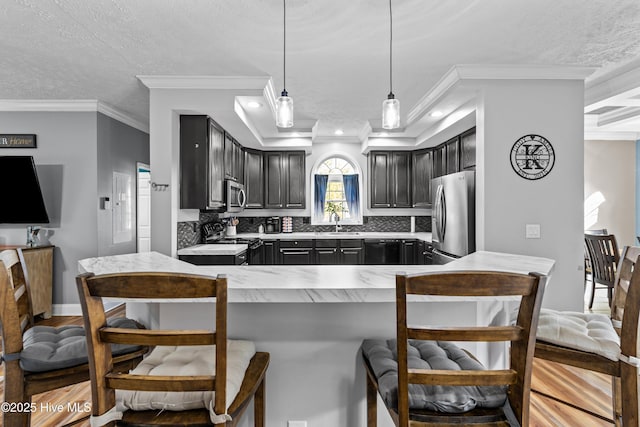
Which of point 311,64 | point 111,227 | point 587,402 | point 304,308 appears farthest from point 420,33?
point 111,227

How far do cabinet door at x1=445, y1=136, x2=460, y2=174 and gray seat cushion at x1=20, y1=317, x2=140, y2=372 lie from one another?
401cm

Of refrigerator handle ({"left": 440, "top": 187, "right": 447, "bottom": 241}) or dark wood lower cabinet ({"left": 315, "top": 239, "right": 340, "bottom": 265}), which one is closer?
refrigerator handle ({"left": 440, "top": 187, "right": 447, "bottom": 241})

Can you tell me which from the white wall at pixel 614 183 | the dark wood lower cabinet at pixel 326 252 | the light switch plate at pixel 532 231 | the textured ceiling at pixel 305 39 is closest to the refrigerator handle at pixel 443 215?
the light switch plate at pixel 532 231

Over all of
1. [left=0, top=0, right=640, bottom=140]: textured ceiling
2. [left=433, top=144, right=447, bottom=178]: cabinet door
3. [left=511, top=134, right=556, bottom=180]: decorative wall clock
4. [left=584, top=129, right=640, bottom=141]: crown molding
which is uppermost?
[left=584, top=129, right=640, bottom=141]: crown molding

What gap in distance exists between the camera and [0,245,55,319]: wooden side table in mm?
3984

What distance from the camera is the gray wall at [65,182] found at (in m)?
4.37

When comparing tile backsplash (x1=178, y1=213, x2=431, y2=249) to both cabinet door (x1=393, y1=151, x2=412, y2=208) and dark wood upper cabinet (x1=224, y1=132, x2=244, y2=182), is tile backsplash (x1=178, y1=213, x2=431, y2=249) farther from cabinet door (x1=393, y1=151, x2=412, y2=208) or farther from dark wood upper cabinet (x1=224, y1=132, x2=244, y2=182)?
dark wood upper cabinet (x1=224, y1=132, x2=244, y2=182)

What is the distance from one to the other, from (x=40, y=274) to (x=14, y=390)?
11.4ft

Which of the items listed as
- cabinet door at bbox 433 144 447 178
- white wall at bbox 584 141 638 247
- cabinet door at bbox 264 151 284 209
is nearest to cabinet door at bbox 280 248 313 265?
cabinet door at bbox 264 151 284 209

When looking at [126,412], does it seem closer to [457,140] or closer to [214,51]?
[214,51]

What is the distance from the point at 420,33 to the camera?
249 cm

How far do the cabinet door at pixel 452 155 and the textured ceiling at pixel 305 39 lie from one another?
3.82 ft

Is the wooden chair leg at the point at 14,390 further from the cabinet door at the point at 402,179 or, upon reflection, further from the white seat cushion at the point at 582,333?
the cabinet door at the point at 402,179

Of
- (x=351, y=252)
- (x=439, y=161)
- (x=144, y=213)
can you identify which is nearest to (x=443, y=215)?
(x=439, y=161)
